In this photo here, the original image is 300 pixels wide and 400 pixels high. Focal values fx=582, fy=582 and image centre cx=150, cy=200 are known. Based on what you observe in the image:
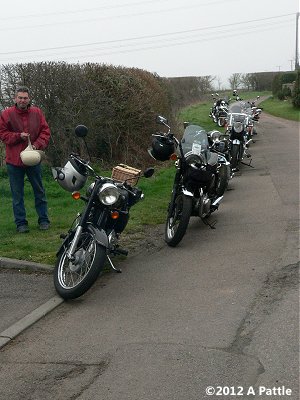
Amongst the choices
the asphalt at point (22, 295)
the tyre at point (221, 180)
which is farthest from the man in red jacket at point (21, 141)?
the tyre at point (221, 180)

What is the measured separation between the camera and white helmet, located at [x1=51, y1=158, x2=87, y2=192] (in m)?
6.17

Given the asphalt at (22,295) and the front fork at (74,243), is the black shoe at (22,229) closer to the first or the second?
the asphalt at (22,295)

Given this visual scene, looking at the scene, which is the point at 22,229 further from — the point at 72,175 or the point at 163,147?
the point at 163,147

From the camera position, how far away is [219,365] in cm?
393

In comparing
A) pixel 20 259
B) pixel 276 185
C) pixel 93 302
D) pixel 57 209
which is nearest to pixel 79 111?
pixel 57 209

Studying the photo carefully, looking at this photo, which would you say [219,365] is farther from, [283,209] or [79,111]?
[79,111]

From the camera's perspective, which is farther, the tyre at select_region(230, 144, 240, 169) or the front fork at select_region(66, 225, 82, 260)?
the tyre at select_region(230, 144, 240, 169)

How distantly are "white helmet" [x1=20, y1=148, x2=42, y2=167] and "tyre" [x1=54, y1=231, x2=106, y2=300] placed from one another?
2096 mm

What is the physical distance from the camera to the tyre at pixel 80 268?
17.4ft

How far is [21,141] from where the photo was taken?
7789 mm

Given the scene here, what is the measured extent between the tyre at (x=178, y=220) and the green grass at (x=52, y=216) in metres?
0.74

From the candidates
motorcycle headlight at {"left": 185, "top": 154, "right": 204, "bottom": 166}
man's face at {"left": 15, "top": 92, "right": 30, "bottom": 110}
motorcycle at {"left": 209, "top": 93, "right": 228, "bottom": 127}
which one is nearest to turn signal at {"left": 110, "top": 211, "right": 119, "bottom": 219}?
motorcycle headlight at {"left": 185, "top": 154, "right": 204, "bottom": 166}

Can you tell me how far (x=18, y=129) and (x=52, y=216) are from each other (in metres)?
1.63

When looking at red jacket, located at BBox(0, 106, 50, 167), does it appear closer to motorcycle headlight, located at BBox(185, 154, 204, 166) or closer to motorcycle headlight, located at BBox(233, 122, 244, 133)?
motorcycle headlight, located at BBox(185, 154, 204, 166)
